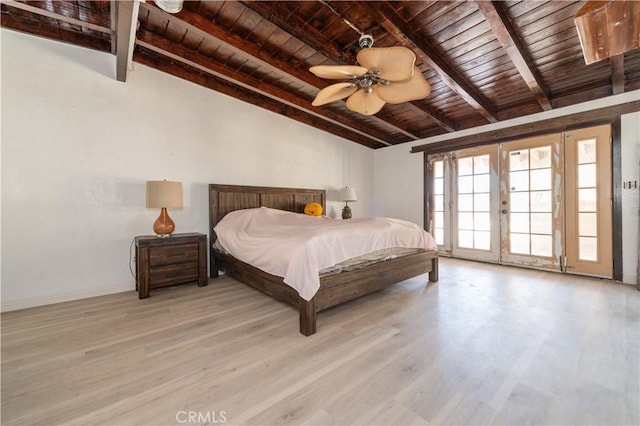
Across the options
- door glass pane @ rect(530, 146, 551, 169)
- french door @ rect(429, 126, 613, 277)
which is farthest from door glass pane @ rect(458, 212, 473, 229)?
A: door glass pane @ rect(530, 146, 551, 169)

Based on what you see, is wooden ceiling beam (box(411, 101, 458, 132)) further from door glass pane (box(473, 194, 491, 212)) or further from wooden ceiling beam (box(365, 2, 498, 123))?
door glass pane (box(473, 194, 491, 212))

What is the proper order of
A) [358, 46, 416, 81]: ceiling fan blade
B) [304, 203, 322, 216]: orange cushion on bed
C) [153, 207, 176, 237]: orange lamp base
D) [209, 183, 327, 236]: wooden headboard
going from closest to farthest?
[358, 46, 416, 81]: ceiling fan blade, [153, 207, 176, 237]: orange lamp base, [209, 183, 327, 236]: wooden headboard, [304, 203, 322, 216]: orange cushion on bed

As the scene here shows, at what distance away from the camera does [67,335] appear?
6.59 ft

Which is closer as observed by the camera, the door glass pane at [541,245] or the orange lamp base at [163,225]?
the orange lamp base at [163,225]

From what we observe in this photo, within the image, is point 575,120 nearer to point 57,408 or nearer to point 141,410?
point 141,410

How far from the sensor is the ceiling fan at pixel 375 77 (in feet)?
6.30

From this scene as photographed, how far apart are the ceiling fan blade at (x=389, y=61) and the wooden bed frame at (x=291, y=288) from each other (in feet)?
5.70

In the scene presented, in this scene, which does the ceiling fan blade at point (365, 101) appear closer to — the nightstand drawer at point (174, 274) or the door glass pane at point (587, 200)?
the nightstand drawer at point (174, 274)

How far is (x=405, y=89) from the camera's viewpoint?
2.32m

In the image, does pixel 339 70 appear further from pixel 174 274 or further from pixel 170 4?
pixel 174 274

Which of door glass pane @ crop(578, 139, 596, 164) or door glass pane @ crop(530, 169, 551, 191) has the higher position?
door glass pane @ crop(578, 139, 596, 164)

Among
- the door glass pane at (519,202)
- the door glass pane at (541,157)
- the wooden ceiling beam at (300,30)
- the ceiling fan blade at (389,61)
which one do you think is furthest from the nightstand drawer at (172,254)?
the door glass pane at (541,157)

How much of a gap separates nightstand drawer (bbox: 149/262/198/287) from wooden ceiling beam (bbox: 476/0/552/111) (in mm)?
3918

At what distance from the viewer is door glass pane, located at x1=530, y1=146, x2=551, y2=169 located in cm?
388
